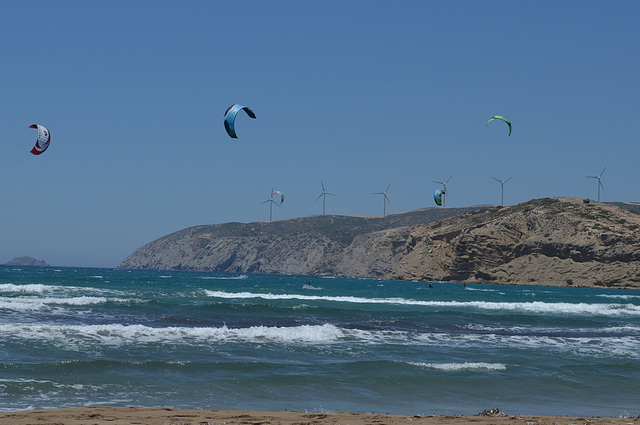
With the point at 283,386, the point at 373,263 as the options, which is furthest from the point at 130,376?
the point at 373,263

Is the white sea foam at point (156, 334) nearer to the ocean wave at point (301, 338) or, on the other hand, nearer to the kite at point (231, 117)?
the ocean wave at point (301, 338)

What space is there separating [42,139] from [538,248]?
92493 millimetres

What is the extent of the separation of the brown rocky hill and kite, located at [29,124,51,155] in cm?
8842

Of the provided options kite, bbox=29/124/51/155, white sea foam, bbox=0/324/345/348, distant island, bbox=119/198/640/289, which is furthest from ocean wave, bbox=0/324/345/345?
distant island, bbox=119/198/640/289

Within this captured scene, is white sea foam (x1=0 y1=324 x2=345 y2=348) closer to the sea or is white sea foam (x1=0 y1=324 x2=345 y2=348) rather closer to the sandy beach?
the sea

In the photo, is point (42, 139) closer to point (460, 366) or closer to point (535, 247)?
point (460, 366)

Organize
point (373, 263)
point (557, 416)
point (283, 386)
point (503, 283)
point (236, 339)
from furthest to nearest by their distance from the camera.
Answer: point (373, 263), point (503, 283), point (236, 339), point (283, 386), point (557, 416)

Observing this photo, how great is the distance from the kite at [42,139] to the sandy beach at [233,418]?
26.6 m

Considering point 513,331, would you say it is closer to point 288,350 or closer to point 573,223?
point 288,350

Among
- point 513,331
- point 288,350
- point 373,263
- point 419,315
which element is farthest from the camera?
point 373,263

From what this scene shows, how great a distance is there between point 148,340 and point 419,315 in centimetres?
1661

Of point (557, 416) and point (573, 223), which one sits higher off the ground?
point (573, 223)

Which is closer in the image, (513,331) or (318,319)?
(513,331)

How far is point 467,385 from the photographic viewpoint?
46.1 ft
